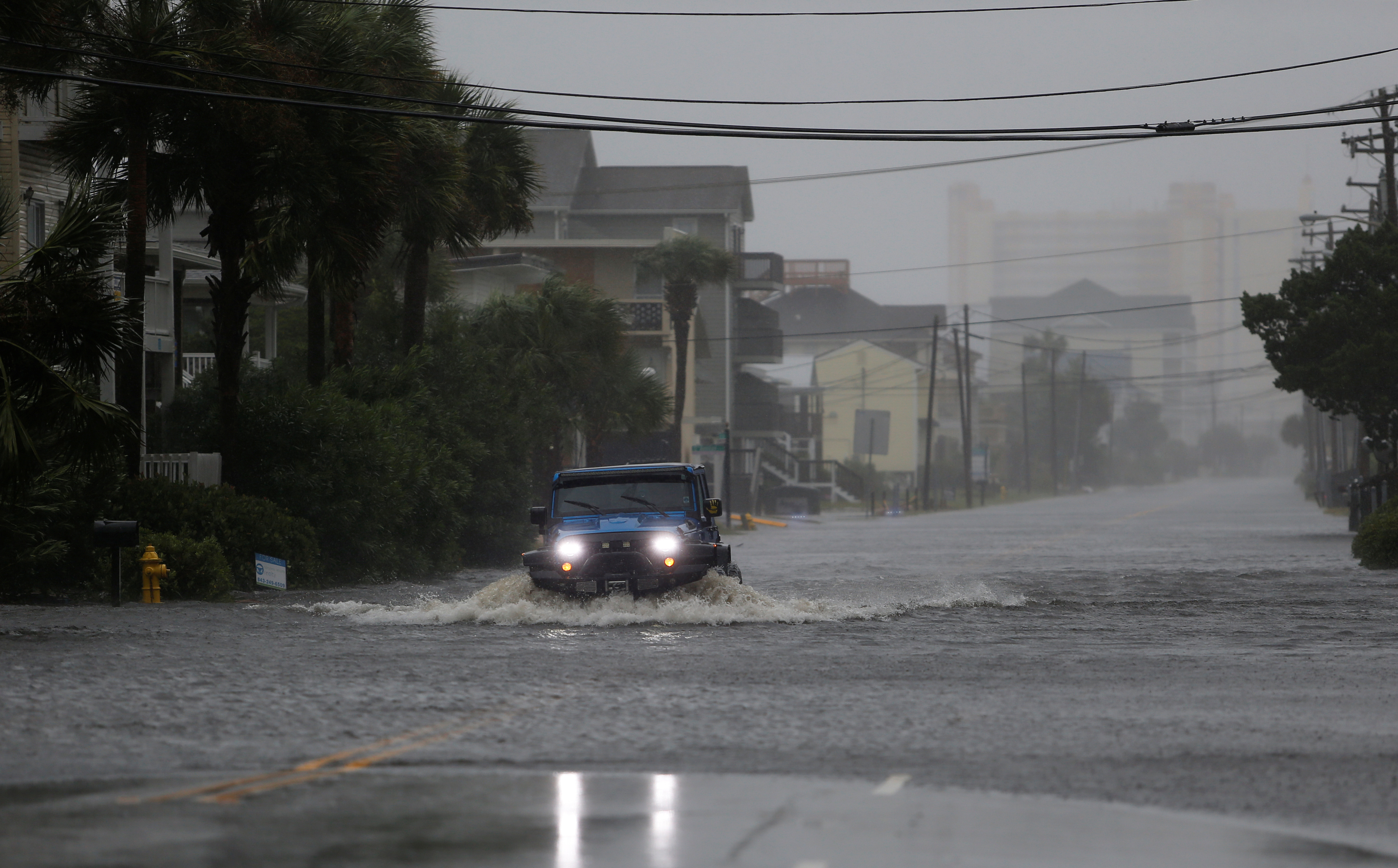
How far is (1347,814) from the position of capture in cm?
828

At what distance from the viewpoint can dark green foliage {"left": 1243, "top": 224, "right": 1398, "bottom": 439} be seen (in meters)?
43.0

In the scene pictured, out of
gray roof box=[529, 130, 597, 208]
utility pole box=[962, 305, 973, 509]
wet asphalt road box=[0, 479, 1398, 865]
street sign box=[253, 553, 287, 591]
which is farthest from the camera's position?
utility pole box=[962, 305, 973, 509]

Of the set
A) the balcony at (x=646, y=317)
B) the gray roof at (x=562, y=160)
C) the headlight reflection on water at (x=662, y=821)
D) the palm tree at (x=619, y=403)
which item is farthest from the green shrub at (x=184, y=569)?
the gray roof at (x=562, y=160)

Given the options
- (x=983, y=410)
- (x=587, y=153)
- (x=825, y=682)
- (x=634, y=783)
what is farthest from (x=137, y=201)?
(x=983, y=410)

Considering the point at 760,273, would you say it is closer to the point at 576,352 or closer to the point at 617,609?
the point at 576,352

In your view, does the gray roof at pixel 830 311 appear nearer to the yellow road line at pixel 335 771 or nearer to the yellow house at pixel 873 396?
the yellow house at pixel 873 396

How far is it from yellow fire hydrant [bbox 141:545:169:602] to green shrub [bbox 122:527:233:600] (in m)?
0.37

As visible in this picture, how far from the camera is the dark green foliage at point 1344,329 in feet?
141

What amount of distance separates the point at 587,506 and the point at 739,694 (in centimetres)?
924

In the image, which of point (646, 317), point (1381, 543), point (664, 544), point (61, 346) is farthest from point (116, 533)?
point (646, 317)

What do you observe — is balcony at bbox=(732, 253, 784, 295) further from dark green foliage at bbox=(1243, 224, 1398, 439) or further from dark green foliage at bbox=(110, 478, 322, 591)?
dark green foliage at bbox=(110, 478, 322, 591)

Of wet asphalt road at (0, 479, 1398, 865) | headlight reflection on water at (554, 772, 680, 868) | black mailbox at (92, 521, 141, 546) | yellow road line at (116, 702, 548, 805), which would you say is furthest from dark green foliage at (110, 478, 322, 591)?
headlight reflection on water at (554, 772, 680, 868)

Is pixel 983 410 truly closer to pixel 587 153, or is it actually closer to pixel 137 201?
pixel 587 153

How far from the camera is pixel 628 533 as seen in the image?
20906 mm
